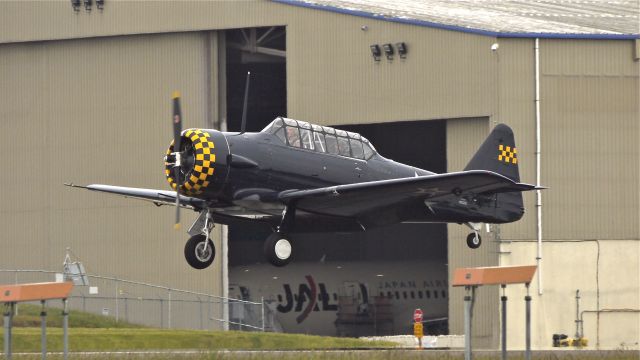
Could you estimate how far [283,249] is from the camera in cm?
3170

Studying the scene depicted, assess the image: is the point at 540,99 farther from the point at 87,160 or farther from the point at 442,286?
the point at 87,160

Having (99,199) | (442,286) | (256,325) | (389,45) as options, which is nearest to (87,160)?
(99,199)

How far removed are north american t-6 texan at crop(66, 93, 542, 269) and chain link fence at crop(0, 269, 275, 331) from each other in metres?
18.4

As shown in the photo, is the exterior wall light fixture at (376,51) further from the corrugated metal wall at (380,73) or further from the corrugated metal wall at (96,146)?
the corrugated metal wall at (96,146)

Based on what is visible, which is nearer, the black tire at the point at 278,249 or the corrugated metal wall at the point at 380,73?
the black tire at the point at 278,249

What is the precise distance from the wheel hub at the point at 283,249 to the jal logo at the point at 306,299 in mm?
29484

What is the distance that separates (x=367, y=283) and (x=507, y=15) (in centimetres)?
1494

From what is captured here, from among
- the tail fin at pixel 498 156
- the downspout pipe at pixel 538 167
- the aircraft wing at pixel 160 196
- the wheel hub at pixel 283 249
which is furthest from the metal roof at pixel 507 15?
the wheel hub at pixel 283 249

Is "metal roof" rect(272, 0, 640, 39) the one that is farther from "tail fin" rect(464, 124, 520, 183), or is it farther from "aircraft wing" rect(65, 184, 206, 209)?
"aircraft wing" rect(65, 184, 206, 209)

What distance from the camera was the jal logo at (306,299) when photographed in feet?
201

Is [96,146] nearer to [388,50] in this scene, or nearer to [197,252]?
[388,50]

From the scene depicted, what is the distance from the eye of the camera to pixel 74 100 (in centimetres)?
5634

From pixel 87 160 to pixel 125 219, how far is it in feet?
10.3

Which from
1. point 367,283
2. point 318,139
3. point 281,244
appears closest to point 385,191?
point 318,139
